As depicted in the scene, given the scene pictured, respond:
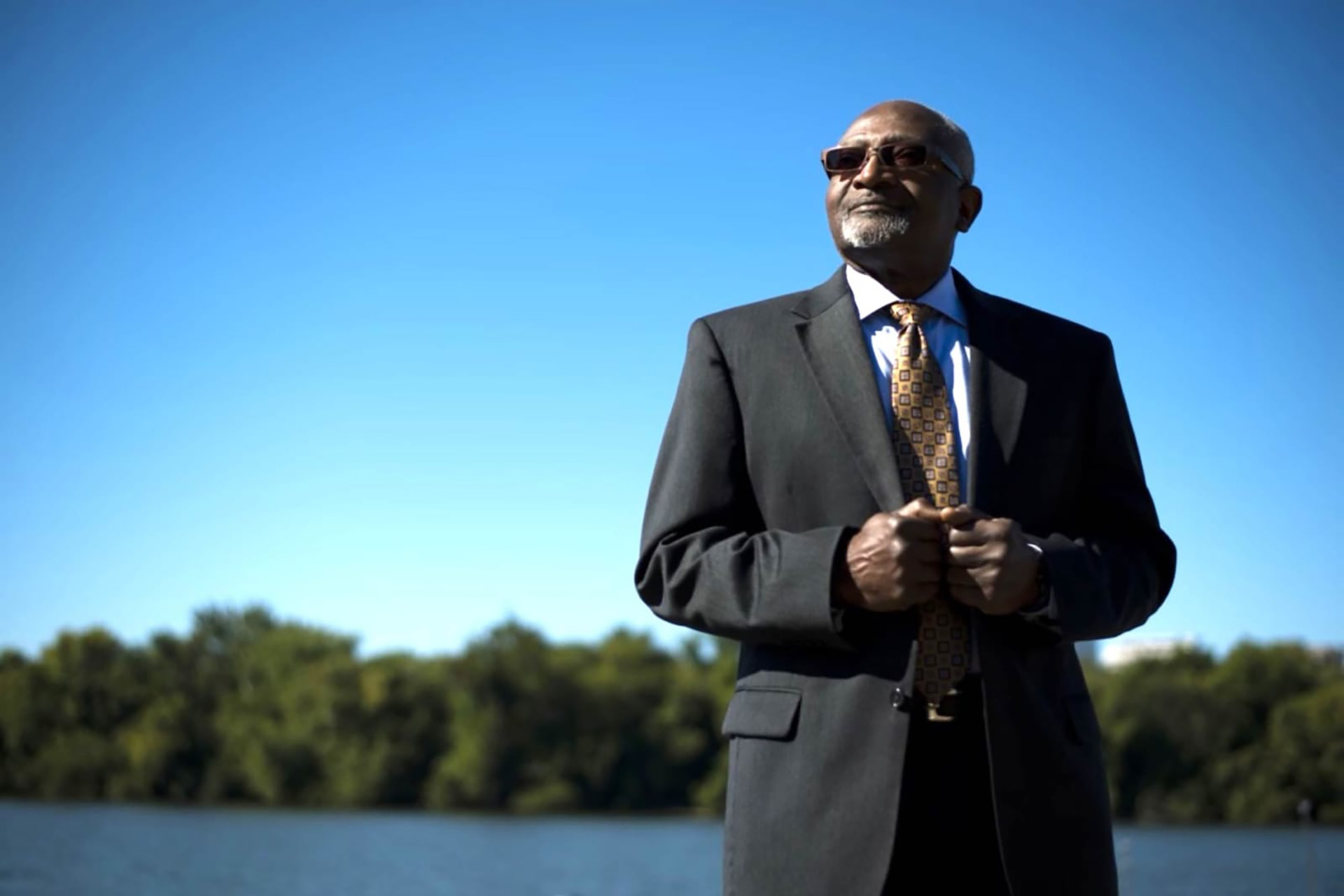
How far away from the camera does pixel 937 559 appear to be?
3057mm

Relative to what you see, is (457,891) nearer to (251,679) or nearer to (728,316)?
(251,679)

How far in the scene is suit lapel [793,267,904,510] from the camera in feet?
10.9

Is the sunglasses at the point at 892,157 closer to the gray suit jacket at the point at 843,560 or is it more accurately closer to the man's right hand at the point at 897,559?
the gray suit jacket at the point at 843,560

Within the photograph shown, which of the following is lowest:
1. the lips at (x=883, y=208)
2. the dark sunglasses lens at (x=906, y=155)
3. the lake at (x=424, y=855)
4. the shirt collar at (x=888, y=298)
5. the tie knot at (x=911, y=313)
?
the lake at (x=424, y=855)

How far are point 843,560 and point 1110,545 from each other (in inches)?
25.8

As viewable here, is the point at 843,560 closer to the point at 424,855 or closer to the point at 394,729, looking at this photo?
the point at 424,855

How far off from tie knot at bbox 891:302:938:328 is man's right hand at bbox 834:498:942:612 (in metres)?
0.56

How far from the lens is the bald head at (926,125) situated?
3.53 m

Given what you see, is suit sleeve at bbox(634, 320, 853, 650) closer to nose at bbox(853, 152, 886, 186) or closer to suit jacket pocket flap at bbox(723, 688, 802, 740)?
suit jacket pocket flap at bbox(723, 688, 802, 740)

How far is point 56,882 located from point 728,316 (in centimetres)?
4407

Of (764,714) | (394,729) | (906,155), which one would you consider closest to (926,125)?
(906,155)

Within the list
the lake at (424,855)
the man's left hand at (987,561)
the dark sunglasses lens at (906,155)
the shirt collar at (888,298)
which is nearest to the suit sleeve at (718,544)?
the man's left hand at (987,561)

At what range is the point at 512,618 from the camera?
77938mm

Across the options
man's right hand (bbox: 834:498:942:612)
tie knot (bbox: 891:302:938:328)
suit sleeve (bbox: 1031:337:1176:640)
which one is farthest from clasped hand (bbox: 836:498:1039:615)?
tie knot (bbox: 891:302:938:328)
